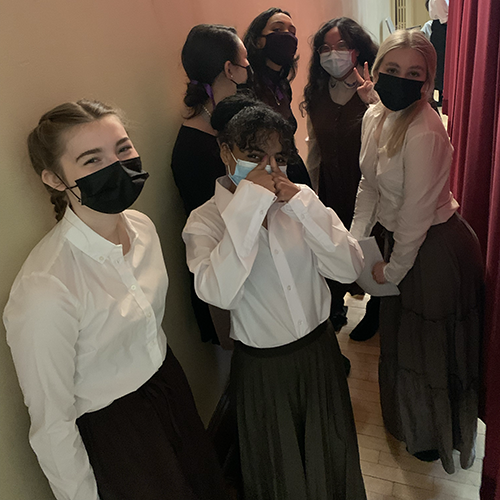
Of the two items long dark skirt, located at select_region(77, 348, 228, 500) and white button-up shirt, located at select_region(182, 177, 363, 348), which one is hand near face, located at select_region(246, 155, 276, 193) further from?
long dark skirt, located at select_region(77, 348, 228, 500)

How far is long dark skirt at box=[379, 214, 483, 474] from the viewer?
56.0 inches

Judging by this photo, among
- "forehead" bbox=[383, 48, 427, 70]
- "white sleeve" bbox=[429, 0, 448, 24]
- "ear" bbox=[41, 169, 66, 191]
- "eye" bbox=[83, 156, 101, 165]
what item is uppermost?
"white sleeve" bbox=[429, 0, 448, 24]

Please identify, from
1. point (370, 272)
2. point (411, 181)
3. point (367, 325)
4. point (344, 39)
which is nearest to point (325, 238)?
point (411, 181)

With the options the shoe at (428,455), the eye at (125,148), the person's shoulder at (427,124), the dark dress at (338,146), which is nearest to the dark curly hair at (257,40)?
the dark dress at (338,146)

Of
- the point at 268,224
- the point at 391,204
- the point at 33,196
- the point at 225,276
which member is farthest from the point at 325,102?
the point at 33,196

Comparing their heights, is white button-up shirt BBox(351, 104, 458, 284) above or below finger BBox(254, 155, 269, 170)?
below

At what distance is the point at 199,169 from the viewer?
146cm

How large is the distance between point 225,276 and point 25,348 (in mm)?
469

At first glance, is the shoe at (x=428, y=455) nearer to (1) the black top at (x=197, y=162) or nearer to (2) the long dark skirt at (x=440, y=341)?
(2) the long dark skirt at (x=440, y=341)

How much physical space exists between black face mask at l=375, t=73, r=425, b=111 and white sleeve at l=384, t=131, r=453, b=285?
149 millimetres

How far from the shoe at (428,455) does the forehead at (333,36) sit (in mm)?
1851

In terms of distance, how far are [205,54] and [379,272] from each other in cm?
100

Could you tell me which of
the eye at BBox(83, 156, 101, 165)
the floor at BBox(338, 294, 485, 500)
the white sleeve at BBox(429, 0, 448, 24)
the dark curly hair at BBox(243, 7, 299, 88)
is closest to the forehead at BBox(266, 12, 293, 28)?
the dark curly hair at BBox(243, 7, 299, 88)

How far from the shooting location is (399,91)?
1359 mm
